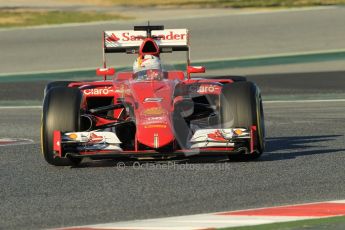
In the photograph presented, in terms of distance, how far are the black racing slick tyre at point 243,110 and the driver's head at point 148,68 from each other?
3.24 feet

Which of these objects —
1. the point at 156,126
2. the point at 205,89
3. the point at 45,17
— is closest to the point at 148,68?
the point at 205,89

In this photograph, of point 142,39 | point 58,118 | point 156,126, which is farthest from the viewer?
point 142,39

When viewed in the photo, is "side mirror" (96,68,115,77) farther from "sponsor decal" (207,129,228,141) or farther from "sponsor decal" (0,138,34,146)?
"sponsor decal" (207,129,228,141)

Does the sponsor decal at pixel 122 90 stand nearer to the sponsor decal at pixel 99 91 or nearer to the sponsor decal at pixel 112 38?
the sponsor decal at pixel 99 91

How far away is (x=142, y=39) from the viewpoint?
539 inches

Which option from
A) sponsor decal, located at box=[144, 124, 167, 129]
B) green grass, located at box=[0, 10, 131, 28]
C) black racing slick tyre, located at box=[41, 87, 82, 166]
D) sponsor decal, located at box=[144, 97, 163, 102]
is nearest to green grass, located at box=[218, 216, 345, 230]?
sponsor decal, located at box=[144, 124, 167, 129]

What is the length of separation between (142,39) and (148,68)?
3.27ft

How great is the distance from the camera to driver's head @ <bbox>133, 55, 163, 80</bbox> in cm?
1256

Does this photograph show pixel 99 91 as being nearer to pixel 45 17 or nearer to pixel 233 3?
pixel 45 17

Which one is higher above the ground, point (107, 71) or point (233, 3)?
point (233, 3)

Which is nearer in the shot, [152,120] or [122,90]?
[152,120]

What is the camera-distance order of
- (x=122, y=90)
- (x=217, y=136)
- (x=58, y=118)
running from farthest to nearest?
(x=122, y=90) → (x=58, y=118) → (x=217, y=136)

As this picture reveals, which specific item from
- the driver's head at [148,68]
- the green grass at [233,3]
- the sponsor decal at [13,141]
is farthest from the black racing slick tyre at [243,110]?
the green grass at [233,3]

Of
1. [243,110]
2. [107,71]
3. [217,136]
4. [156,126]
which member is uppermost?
[107,71]
